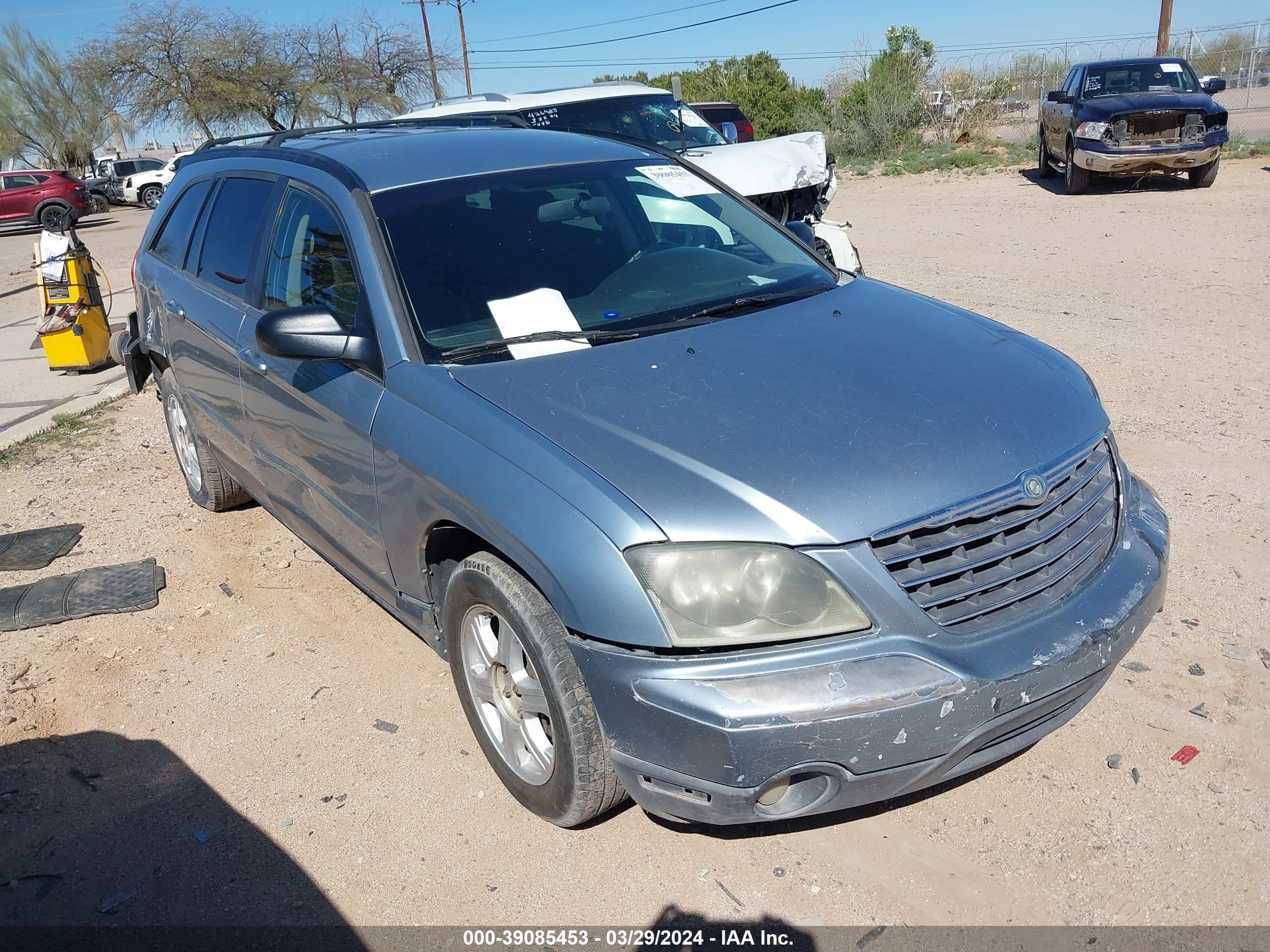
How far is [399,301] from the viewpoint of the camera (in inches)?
126

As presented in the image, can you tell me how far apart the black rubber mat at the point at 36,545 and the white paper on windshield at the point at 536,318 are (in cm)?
311

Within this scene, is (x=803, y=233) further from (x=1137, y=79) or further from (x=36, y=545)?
(x=1137, y=79)

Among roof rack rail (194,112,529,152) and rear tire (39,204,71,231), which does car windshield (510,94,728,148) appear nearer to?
rear tire (39,204,71,231)

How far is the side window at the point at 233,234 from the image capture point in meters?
4.08

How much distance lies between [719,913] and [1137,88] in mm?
15468

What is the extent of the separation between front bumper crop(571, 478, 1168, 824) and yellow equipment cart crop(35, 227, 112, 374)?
26.3 feet

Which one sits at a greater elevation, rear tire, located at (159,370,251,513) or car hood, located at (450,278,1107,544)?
car hood, located at (450,278,1107,544)

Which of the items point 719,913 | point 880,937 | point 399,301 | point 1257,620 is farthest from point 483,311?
point 1257,620

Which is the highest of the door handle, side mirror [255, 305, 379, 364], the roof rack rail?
the roof rack rail

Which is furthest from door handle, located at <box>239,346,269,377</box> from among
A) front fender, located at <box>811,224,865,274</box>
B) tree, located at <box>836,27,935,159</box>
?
tree, located at <box>836,27,935,159</box>

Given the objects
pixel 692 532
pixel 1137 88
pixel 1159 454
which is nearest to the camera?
pixel 692 532

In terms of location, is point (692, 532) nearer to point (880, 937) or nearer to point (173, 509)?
point (880, 937)

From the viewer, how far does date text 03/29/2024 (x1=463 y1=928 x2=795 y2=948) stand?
2.57 meters

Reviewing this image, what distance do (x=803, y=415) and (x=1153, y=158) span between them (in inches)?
540
